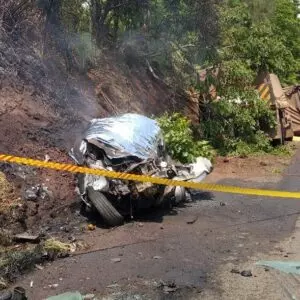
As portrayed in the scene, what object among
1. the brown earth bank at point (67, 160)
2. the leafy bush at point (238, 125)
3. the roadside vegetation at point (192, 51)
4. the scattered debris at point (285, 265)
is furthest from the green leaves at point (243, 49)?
the scattered debris at point (285, 265)

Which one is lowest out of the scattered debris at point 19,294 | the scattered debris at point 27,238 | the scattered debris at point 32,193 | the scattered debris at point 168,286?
the scattered debris at point 168,286

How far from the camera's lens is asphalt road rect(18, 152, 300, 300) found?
15.3 ft

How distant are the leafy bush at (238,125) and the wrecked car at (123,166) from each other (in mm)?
4570

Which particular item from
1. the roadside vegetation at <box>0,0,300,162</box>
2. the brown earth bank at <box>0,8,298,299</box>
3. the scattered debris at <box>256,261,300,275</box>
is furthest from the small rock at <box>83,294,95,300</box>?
the roadside vegetation at <box>0,0,300,162</box>

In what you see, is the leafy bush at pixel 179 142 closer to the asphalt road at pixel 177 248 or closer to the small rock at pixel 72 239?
the asphalt road at pixel 177 248

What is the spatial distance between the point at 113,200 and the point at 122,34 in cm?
669

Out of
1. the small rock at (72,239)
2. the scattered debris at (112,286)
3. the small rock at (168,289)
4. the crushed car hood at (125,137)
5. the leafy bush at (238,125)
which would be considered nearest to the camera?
the small rock at (168,289)

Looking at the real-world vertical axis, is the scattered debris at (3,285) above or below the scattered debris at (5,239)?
below

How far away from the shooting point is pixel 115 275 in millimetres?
4902

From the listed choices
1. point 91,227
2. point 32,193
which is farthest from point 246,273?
point 32,193

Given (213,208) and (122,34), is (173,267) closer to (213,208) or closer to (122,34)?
(213,208)

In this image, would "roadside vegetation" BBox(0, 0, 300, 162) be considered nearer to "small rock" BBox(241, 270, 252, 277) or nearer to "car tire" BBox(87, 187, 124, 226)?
"car tire" BBox(87, 187, 124, 226)

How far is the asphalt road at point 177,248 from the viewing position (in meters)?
4.67

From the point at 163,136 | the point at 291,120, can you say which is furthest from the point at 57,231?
the point at 291,120
